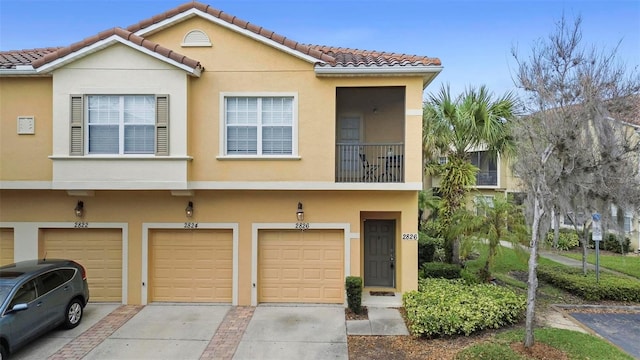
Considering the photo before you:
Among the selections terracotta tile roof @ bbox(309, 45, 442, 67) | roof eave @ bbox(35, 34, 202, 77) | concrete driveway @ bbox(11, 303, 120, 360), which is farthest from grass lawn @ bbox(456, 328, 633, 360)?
roof eave @ bbox(35, 34, 202, 77)

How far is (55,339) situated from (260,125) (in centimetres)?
709

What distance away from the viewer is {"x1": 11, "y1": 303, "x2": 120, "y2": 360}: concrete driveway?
715cm

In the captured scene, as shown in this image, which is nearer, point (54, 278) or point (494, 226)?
point (54, 278)

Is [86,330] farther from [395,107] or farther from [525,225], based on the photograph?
[525,225]

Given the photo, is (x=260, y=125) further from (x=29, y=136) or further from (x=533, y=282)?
(x=533, y=282)

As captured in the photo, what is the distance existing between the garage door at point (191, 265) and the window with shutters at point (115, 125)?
2708mm

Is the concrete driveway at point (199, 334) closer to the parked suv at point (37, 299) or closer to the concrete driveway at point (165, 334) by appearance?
the concrete driveway at point (165, 334)

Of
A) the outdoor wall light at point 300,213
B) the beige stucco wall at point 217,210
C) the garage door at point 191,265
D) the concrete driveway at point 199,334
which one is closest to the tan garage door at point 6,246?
the beige stucco wall at point 217,210

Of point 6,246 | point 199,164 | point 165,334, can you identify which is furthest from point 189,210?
point 6,246

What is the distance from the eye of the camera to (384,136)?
12.0 meters

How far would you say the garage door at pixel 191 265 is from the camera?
33.9 ft

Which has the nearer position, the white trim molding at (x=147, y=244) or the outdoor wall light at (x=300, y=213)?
the outdoor wall light at (x=300, y=213)

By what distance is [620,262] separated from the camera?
1554cm

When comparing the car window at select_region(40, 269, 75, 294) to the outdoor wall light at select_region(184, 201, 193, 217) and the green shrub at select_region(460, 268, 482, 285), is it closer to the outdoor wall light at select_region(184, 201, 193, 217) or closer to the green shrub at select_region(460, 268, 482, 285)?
→ the outdoor wall light at select_region(184, 201, 193, 217)
